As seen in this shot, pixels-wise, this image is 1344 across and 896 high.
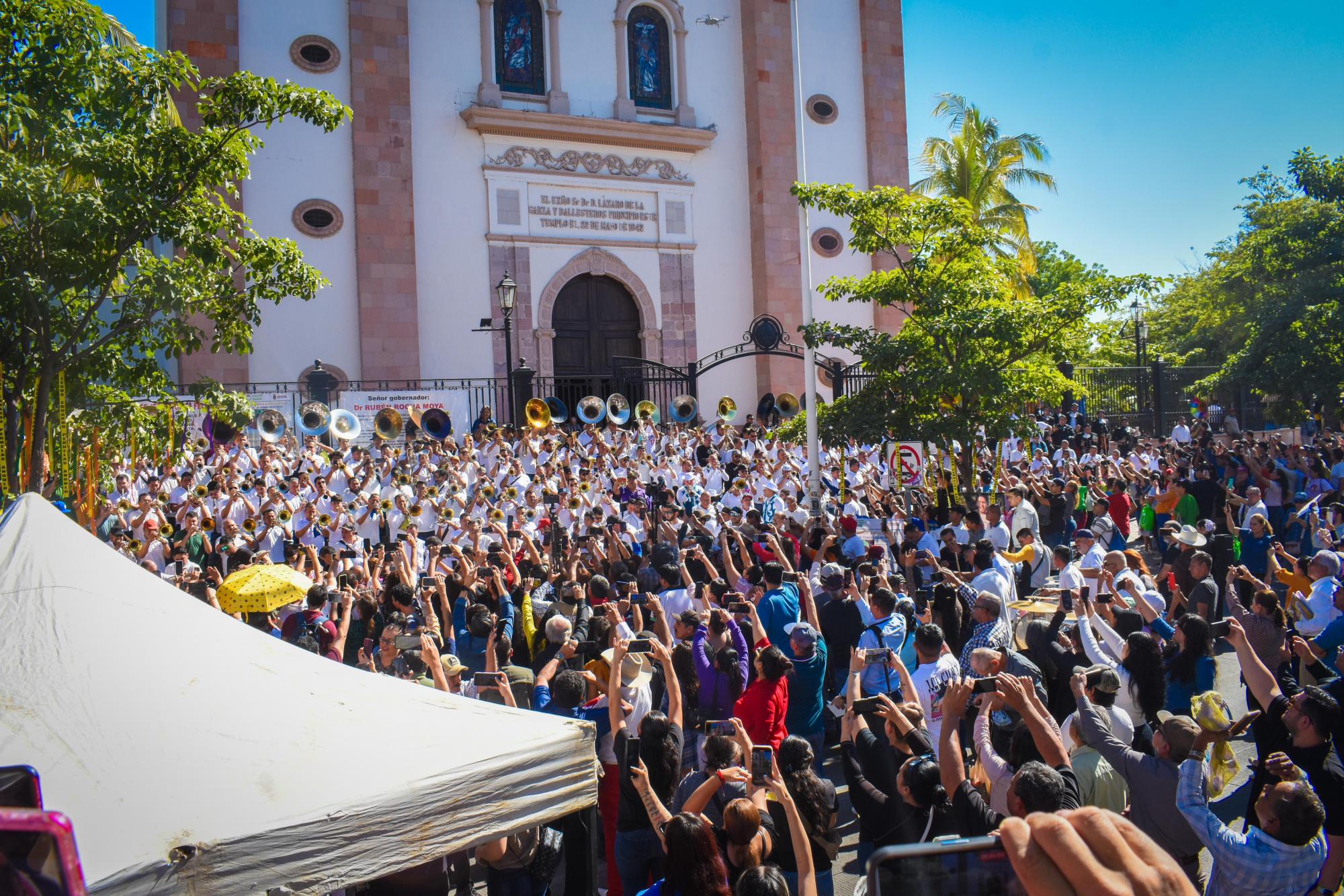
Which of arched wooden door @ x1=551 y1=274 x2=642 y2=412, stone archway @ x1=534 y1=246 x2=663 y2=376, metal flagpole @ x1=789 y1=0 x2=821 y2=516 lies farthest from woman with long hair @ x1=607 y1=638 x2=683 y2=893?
arched wooden door @ x1=551 y1=274 x2=642 y2=412

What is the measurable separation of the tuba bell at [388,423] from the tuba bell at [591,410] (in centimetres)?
472

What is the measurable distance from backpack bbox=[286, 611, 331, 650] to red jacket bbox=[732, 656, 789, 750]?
341 centimetres

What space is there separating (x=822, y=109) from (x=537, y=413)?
13368mm

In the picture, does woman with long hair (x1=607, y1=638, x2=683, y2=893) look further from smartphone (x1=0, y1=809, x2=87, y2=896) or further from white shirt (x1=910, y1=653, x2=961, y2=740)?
smartphone (x1=0, y1=809, x2=87, y2=896)

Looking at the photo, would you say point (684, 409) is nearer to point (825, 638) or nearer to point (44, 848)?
point (825, 638)

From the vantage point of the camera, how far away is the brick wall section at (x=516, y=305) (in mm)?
26562

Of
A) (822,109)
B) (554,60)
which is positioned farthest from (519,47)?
(822,109)

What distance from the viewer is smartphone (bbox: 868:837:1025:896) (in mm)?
2588

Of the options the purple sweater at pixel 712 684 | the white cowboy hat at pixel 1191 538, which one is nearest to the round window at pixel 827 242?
the white cowboy hat at pixel 1191 538

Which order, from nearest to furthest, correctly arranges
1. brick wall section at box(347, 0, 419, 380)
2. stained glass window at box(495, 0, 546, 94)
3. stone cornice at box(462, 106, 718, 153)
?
brick wall section at box(347, 0, 419, 380), stone cornice at box(462, 106, 718, 153), stained glass window at box(495, 0, 546, 94)

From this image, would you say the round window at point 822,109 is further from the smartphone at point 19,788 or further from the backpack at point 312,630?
the smartphone at point 19,788

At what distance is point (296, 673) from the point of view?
183 inches

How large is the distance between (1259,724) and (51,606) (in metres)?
5.99

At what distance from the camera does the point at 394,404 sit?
21609 mm
